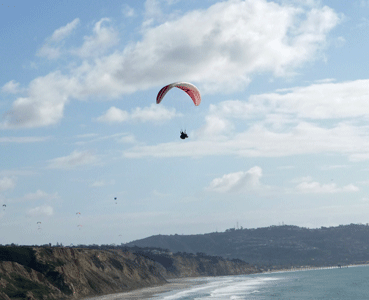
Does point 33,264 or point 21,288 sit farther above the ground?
point 33,264

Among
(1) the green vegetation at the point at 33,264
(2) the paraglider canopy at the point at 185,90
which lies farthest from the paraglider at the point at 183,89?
(1) the green vegetation at the point at 33,264

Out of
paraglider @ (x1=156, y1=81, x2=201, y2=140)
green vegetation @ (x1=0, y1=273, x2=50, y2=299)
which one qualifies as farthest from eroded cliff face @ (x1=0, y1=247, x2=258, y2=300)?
paraglider @ (x1=156, y1=81, x2=201, y2=140)

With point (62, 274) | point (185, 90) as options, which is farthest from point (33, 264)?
point (185, 90)

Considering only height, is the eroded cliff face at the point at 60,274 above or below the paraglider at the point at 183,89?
below

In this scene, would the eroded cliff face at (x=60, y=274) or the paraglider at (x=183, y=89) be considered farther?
the eroded cliff face at (x=60, y=274)

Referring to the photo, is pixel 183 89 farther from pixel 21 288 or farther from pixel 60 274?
pixel 60 274

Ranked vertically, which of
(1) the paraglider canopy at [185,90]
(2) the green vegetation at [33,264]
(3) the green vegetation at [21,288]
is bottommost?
(3) the green vegetation at [21,288]

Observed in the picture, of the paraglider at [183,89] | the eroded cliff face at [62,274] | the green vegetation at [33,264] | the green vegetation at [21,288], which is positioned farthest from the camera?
the green vegetation at [33,264]

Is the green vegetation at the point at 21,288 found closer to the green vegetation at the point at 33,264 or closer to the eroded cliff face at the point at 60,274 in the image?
the eroded cliff face at the point at 60,274

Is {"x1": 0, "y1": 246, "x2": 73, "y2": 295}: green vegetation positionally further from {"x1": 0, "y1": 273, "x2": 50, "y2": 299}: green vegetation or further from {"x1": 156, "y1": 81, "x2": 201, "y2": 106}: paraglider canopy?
{"x1": 156, "y1": 81, "x2": 201, "y2": 106}: paraglider canopy
